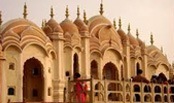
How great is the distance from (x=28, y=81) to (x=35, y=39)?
3.34m

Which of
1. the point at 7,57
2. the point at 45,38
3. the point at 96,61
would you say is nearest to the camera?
the point at 7,57

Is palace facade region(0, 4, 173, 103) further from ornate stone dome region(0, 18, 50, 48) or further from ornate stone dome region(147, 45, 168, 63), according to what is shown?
ornate stone dome region(147, 45, 168, 63)

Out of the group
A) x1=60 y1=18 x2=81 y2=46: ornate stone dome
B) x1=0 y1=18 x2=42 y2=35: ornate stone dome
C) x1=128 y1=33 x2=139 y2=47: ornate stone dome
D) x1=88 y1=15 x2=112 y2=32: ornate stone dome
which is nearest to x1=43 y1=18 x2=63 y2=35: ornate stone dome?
x1=60 y1=18 x2=81 y2=46: ornate stone dome

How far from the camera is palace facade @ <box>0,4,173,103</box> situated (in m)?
26.8

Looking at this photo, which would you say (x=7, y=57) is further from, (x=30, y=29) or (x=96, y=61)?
(x=96, y=61)

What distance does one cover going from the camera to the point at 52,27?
29.8 meters

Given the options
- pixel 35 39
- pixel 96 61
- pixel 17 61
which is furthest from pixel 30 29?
pixel 96 61

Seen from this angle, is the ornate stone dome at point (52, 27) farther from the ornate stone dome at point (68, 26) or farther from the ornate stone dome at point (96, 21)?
the ornate stone dome at point (96, 21)

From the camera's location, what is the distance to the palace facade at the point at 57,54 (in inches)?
1056

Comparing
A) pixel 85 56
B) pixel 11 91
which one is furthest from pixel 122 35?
pixel 11 91

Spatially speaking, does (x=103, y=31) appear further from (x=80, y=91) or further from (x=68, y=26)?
(x=80, y=91)

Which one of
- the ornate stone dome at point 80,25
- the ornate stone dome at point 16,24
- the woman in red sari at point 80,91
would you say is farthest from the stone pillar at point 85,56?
the woman in red sari at point 80,91

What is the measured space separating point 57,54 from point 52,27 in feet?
6.61

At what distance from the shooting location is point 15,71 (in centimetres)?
2680
